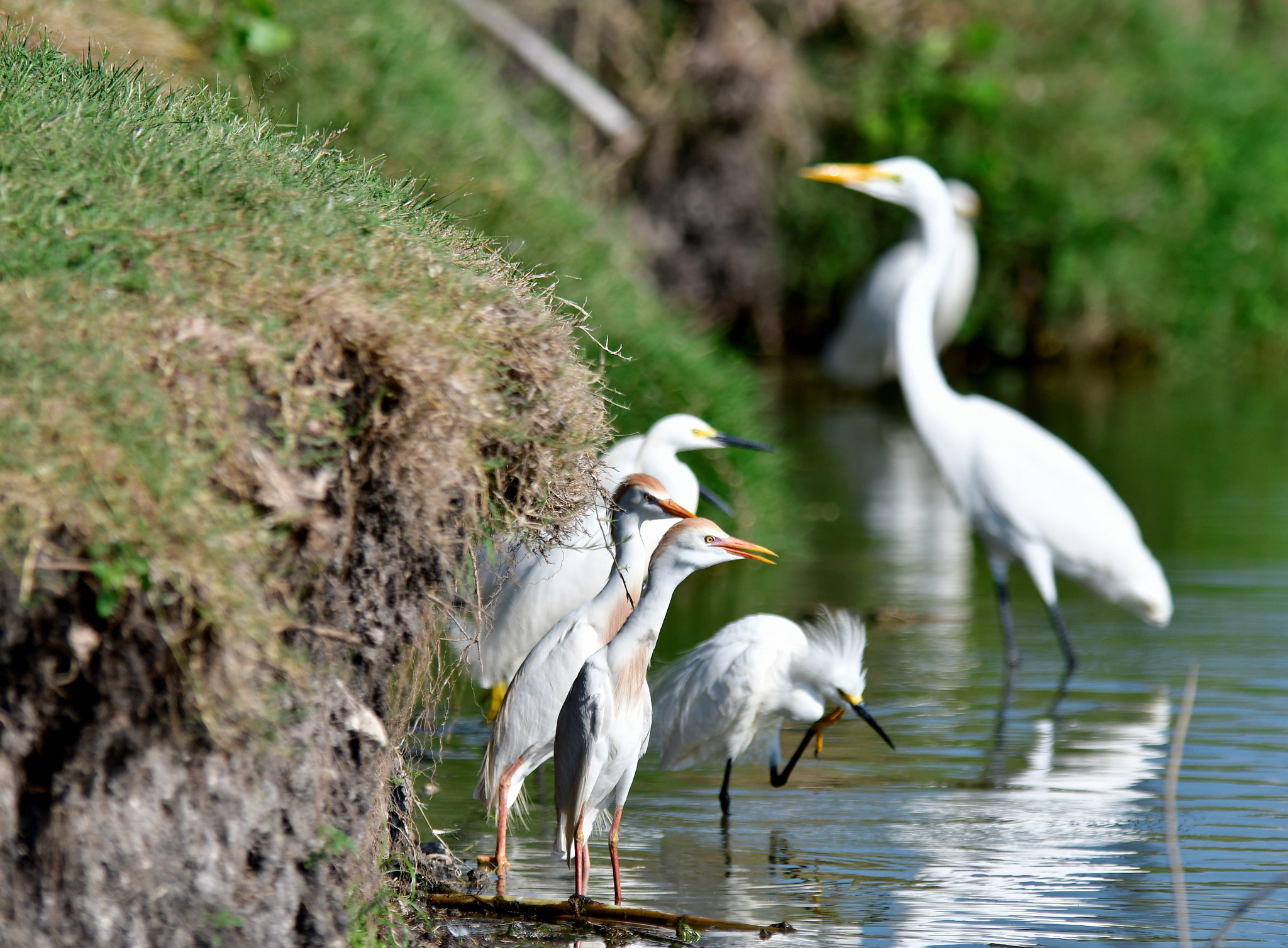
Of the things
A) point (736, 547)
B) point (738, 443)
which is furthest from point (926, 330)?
point (736, 547)

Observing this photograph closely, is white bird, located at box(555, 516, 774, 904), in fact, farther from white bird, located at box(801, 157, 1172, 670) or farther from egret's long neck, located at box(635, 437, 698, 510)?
white bird, located at box(801, 157, 1172, 670)

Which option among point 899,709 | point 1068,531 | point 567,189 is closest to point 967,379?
point 567,189

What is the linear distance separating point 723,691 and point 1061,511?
9.65ft

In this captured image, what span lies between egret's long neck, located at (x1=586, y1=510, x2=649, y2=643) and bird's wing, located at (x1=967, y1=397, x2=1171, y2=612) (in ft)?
10.4

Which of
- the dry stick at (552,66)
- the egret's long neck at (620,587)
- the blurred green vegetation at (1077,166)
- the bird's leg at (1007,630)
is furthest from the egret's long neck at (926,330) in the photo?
the blurred green vegetation at (1077,166)

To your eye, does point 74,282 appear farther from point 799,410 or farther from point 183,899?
point 799,410

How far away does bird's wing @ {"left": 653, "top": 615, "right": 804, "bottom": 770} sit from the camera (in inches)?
183

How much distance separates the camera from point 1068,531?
705 centimetres

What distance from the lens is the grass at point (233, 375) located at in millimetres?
2562

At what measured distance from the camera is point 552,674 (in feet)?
14.1

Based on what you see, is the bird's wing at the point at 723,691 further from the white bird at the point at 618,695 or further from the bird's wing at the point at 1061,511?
the bird's wing at the point at 1061,511

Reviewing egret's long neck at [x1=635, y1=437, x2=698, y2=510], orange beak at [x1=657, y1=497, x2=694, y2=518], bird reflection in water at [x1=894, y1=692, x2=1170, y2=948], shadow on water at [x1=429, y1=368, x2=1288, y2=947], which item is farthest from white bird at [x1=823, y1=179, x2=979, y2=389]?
orange beak at [x1=657, y1=497, x2=694, y2=518]

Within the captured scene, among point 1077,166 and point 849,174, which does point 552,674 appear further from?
point 1077,166

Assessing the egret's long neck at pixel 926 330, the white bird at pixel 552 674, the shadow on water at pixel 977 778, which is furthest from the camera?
the egret's long neck at pixel 926 330
